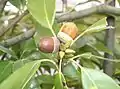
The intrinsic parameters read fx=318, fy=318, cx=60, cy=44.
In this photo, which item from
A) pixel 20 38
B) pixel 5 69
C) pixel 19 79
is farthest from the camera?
pixel 20 38

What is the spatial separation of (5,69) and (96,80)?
0.21 metres

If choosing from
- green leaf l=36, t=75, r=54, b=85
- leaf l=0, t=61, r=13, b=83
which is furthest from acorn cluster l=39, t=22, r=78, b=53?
green leaf l=36, t=75, r=54, b=85

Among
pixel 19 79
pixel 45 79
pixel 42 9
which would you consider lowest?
pixel 45 79

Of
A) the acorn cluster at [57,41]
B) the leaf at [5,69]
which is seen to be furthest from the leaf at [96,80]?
the leaf at [5,69]

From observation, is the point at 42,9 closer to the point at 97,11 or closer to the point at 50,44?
the point at 50,44

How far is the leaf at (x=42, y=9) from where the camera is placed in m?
0.50

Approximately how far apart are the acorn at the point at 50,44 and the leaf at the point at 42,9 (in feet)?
0.13

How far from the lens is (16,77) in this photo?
1.65 feet

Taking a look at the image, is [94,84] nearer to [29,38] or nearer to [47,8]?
[47,8]

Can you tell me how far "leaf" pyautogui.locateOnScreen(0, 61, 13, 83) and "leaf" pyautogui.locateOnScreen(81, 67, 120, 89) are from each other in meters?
0.17

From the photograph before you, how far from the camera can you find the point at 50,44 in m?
0.55

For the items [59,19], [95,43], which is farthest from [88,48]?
[59,19]

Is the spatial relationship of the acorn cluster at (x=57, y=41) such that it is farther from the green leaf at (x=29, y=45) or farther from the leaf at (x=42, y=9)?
the green leaf at (x=29, y=45)

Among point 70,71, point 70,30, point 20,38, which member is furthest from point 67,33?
point 20,38
